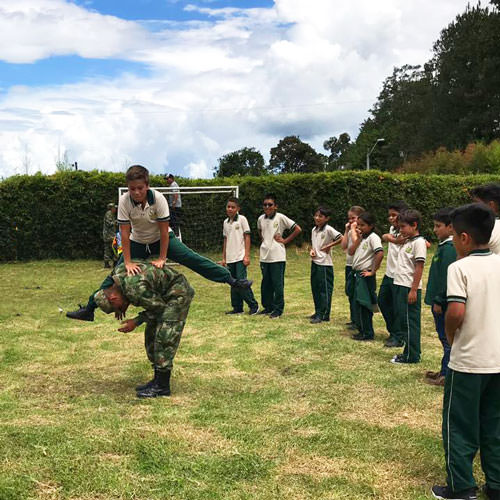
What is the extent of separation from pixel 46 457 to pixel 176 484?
0.94m

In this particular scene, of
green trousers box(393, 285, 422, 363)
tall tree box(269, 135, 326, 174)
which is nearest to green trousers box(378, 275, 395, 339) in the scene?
green trousers box(393, 285, 422, 363)

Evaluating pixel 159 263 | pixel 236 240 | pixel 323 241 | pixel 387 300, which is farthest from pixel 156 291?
pixel 236 240

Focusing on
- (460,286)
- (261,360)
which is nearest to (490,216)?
(460,286)

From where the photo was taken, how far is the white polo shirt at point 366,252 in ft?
25.2

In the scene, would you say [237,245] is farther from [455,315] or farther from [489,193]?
[455,315]

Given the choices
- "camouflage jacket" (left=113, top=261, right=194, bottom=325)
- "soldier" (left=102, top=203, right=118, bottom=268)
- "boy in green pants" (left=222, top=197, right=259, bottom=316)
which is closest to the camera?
"camouflage jacket" (left=113, top=261, right=194, bottom=325)

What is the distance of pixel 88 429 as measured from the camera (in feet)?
14.6

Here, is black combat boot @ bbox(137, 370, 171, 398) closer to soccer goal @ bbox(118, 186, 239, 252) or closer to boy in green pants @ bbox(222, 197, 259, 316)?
boy in green pants @ bbox(222, 197, 259, 316)

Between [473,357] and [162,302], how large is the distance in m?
2.80

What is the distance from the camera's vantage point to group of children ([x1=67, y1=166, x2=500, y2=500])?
134 inches

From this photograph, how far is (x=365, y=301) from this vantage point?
24.9 feet

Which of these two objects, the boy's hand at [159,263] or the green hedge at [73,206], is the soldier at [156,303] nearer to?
the boy's hand at [159,263]

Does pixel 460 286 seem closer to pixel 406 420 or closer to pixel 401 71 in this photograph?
pixel 406 420

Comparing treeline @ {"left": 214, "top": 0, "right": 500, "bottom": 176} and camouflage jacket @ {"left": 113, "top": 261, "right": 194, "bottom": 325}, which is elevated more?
treeline @ {"left": 214, "top": 0, "right": 500, "bottom": 176}
